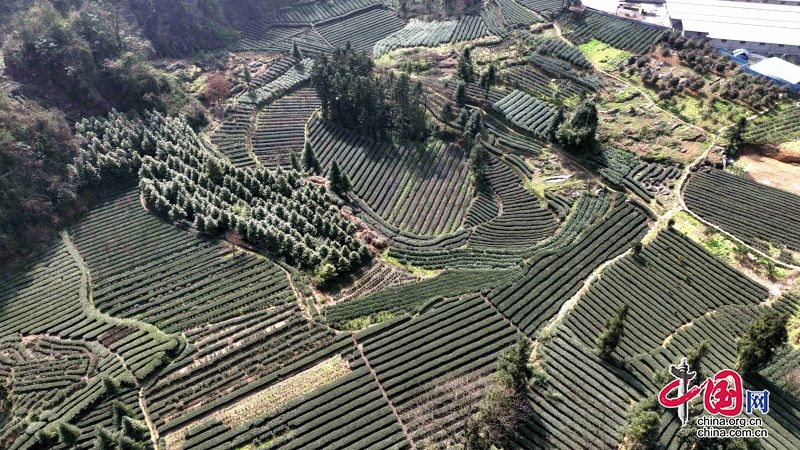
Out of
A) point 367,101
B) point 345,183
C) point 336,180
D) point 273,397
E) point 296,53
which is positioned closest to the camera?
point 273,397

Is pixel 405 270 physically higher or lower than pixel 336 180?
lower

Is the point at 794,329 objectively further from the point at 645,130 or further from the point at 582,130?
the point at 645,130

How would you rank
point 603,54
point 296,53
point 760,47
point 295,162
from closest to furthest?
point 295,162 → point 603,54 → point 760,47 → point 296,53

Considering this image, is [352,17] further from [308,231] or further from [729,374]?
[729,374]

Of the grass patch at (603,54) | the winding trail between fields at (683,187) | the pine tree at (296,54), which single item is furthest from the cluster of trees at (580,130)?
the pine tree at (296,54)

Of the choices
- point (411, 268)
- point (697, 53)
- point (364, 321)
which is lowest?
point (411, 268)

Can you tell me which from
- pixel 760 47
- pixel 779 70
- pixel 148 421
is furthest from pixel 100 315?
pixel 760 47

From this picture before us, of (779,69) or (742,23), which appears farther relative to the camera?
(742,23)
